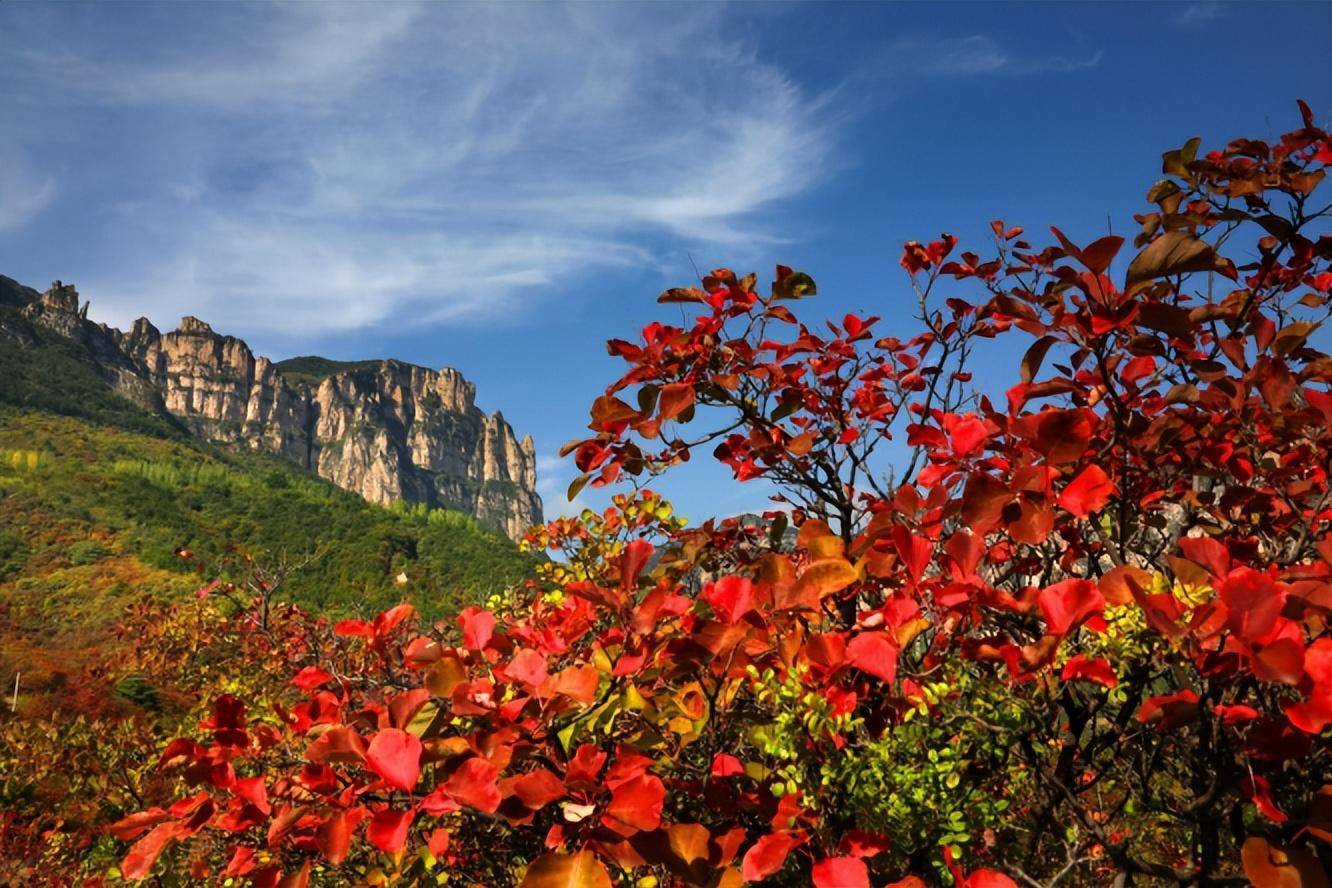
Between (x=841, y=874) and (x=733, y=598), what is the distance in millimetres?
427

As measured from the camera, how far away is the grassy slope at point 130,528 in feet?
103

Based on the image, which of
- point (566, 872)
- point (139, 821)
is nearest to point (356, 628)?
point (139, 821)

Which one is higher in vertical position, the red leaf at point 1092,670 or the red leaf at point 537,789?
the red leaf at point 1092,670

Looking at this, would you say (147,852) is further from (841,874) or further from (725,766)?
(841,874)

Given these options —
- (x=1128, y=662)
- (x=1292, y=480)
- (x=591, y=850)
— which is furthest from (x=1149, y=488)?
(x=591, y=850)

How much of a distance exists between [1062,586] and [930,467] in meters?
0.68

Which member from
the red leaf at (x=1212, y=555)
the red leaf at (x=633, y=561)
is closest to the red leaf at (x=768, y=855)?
the red leaf at (x=633, y=561)

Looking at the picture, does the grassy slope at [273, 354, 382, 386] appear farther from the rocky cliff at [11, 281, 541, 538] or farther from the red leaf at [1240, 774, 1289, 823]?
the red leaf at [1240, 774, 1289, 823]

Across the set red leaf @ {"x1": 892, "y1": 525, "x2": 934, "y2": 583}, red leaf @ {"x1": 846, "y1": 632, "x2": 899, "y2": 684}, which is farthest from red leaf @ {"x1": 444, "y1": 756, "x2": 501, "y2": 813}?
red leaf @ {"x1": 892, "y1": 525, "x2": 934, "y2": 583}

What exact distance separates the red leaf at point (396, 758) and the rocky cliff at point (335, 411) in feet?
392

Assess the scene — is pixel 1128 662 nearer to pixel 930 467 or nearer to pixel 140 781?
pixel 930 467

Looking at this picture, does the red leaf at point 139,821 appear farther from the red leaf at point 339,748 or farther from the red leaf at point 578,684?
the red leaf at point 578,684

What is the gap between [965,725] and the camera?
49.6 inches

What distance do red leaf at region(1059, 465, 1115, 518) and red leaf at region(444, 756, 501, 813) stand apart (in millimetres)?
978
